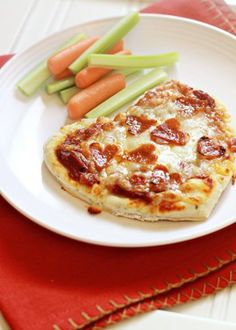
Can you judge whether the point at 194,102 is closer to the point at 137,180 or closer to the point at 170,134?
the point at 170,134

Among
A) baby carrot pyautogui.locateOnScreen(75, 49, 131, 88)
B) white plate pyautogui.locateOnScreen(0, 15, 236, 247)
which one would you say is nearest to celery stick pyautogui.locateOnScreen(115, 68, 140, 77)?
baby carrot pyautogui.locateOnScreen(75, 49, 131, 88)

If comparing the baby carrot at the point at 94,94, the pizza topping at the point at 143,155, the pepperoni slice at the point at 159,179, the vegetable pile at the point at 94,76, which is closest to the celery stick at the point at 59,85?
the vegetable pile at the point at 94,76

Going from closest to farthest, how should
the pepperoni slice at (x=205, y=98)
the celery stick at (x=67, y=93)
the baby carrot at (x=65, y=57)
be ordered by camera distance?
the pepperoni slice at (x=205, y=98)
the celery stick at (x=67, y=93)
the baby carrot at (x=65, y=57)

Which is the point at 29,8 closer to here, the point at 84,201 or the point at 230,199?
the point at 84,201

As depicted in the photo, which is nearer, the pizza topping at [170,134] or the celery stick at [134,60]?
the pizza topping at [170,134]

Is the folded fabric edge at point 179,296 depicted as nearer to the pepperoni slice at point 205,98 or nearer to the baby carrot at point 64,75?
the pepperoni slice at point 205,98

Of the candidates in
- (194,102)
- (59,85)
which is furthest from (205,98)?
(59,85)
